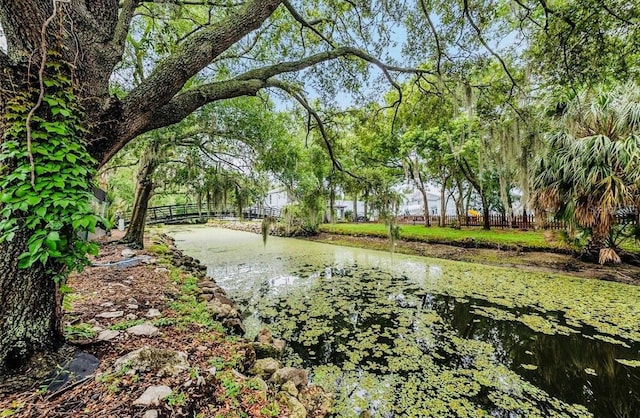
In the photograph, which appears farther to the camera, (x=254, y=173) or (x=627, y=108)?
(x=254, y=173)

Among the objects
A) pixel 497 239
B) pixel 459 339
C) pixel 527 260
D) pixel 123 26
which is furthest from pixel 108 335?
pixel 497 239

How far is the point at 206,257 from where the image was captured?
29.1 ft

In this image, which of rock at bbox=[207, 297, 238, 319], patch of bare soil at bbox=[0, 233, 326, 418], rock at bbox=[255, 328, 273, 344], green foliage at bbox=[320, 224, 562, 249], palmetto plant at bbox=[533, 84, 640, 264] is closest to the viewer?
patch of bare soil at bbox=[0, 233, 326, 418]

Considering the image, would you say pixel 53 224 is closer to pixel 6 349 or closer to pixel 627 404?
pixel 6 349

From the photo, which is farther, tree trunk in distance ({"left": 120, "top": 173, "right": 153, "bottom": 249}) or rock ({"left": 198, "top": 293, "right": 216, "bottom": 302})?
tree trunk in distance ({"left": 120, "top": 173, "right": 153, "bottom": 249})

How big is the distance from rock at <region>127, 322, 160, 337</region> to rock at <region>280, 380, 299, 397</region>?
3.57 ft

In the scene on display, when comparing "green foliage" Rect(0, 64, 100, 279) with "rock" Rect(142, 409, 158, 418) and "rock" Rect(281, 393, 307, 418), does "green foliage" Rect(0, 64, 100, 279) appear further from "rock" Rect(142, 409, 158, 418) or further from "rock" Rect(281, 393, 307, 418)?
"rock" Rect(281, 393, 307, 418)

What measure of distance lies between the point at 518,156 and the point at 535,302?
2511mm

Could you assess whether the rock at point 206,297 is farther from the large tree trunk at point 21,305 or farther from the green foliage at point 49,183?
the green foliage at point 49,183

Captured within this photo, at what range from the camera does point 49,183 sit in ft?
4.08

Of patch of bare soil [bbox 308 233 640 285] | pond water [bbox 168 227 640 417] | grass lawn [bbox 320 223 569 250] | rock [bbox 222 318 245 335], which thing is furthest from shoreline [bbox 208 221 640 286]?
rock [bbox 222 318 245 335]

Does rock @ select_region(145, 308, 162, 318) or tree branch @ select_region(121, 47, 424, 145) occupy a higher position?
tree branch @ select_region(121, 47, 424, 145)

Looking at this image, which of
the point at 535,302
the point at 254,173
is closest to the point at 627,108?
the point at 535,302

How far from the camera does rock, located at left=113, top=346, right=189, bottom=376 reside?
5.14ft
